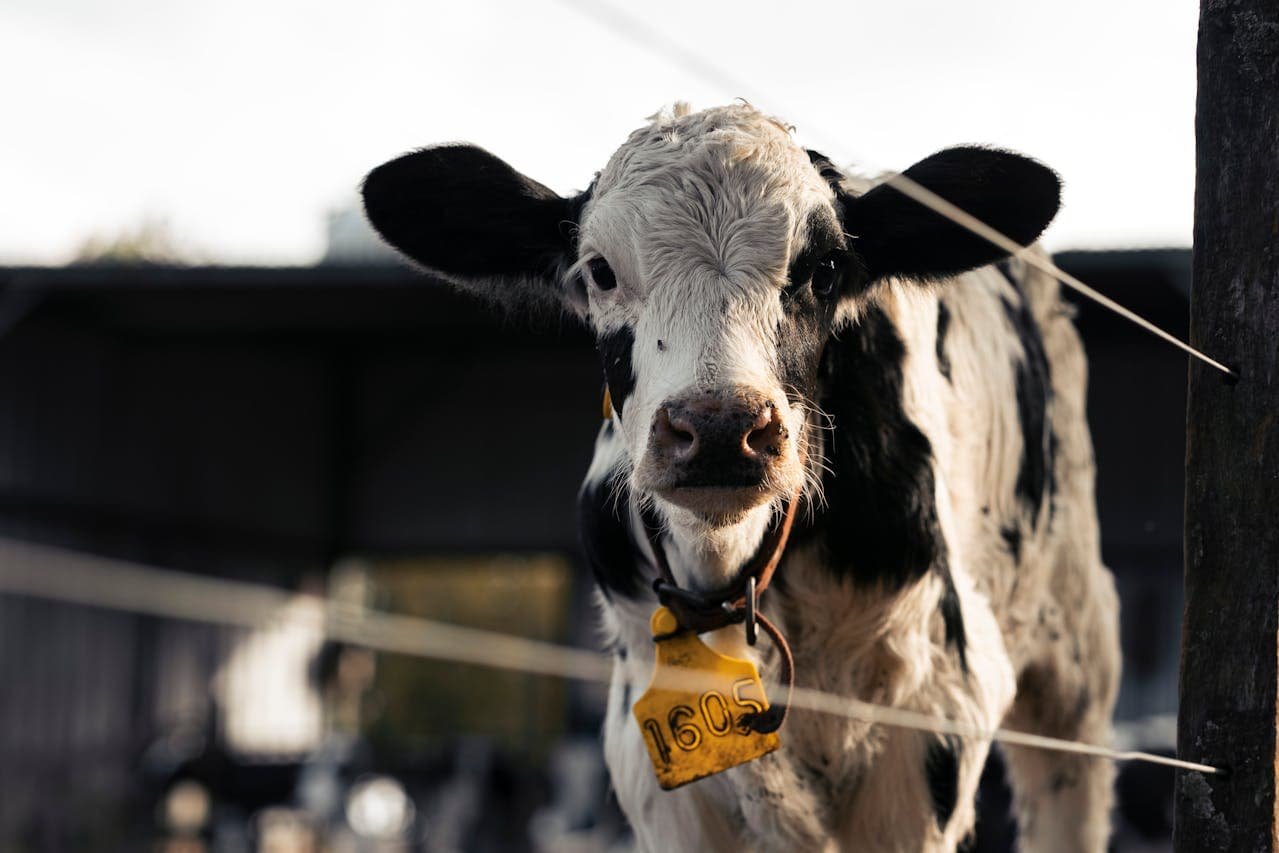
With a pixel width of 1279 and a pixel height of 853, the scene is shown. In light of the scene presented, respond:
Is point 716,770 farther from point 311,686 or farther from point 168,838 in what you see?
point 311,686

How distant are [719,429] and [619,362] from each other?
18.3 inches

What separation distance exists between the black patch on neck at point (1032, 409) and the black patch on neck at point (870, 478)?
100 cm

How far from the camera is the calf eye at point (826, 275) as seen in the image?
2.64m

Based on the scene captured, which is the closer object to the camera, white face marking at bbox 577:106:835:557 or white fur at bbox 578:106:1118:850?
white face marking at bbox 577:106:835:557

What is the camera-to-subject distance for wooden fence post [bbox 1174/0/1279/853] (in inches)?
81.0

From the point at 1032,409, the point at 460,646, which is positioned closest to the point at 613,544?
the point at 460,646

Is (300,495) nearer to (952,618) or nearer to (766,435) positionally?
(952,618)

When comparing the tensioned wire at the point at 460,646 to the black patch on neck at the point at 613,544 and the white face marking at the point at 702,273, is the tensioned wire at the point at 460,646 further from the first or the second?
the white face marking at the point at 702,273

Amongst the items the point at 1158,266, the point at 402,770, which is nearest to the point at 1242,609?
the point at 1158,266

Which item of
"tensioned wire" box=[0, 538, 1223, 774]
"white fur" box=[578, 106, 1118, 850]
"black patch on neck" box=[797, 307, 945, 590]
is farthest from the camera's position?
"black patch on neck" box=[797, 307, 945, 590]

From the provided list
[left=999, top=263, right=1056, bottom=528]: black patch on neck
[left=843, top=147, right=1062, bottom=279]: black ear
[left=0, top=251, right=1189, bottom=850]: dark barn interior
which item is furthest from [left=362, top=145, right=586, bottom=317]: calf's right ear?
[left=0, top=251, right=1189, bottom=850]: dark barn interior

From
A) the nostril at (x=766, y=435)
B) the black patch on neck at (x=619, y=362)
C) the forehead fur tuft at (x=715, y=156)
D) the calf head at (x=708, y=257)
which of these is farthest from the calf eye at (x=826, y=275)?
the nostril at (x=766, y=435)

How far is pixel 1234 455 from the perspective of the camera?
213 centimetres

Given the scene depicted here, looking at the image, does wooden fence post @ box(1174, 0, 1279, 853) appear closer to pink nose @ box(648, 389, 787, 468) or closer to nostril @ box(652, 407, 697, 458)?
pink nose @ box(648, 389, 787, 468)
